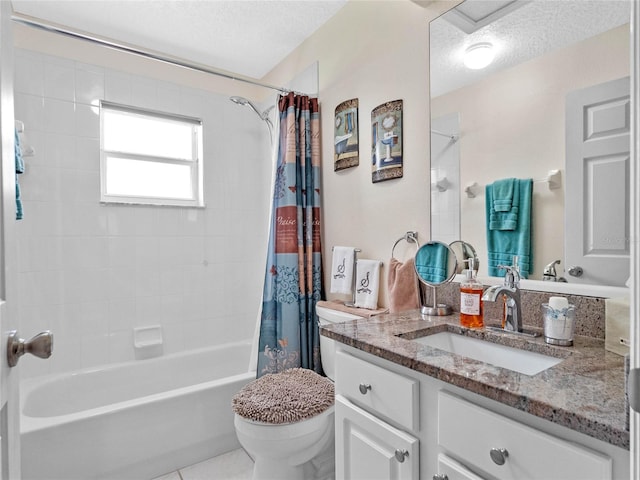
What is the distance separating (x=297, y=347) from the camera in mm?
2137

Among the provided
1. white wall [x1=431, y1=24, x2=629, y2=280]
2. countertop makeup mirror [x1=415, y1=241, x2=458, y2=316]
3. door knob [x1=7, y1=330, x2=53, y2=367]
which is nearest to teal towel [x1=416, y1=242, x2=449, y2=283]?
countertop makeup mirror [x1=415, y1=241, x2=458, y2=316]

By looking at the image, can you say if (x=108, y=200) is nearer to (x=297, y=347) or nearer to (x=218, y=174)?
(x=218, y=174)

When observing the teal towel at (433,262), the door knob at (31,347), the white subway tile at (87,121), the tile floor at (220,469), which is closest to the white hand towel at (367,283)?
the teal towel at (433,262)

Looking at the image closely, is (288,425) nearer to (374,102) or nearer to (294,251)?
(294,251)

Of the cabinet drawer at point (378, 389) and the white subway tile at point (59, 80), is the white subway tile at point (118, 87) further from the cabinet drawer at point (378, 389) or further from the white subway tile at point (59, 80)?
the cabinet drawer at point (378, 389)

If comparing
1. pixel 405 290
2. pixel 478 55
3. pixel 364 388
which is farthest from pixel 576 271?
pixel 478 55

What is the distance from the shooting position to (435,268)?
154cm

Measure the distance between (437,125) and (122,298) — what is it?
2192 millimetres

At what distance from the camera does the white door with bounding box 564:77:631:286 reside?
1032 mm

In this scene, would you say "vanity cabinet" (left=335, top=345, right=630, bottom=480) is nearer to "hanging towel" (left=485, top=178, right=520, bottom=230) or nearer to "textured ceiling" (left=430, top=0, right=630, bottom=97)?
"hanging towel" (left=485, top=178, right=520, bottom=230)

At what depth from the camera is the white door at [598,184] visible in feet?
3.39

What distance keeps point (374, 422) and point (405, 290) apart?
67 cm

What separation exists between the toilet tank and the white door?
1.02m

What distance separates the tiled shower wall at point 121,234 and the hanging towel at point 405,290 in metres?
1.58
